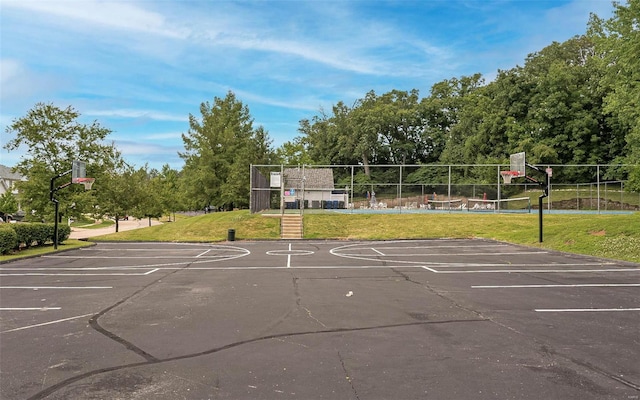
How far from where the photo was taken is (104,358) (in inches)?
212

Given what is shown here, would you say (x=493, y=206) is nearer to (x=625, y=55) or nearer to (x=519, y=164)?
(x=519, y=164)

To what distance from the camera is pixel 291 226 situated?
29.8m

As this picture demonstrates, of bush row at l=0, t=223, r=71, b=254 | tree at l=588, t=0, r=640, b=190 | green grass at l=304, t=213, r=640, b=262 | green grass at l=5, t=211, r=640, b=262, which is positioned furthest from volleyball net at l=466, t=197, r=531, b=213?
bush row at l=0, t=223, r=71, b=254

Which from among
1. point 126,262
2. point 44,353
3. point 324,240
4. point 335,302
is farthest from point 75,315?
point 324,240

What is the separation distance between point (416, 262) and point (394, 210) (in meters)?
20.3

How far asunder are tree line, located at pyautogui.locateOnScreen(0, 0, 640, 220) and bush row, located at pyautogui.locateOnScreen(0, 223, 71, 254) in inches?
177

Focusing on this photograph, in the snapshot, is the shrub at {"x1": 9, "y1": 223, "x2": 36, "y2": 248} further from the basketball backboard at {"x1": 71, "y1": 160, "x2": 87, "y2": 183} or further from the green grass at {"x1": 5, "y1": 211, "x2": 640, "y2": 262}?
the green grass at {"x1": 5, "y1": 211, "x2": 640, "y2": 262}

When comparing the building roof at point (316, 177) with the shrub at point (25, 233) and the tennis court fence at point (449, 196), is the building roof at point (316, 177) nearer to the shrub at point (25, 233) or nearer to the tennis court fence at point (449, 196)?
the tennis court fence at point (449, 196)

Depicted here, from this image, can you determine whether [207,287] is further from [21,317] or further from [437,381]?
[437,381]

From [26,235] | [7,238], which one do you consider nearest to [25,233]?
[26,235]

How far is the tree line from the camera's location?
2716cm

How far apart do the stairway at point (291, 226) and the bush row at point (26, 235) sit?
507 inches

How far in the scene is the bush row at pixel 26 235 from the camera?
17391 millimetres

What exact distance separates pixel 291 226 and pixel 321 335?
77.2 ft
